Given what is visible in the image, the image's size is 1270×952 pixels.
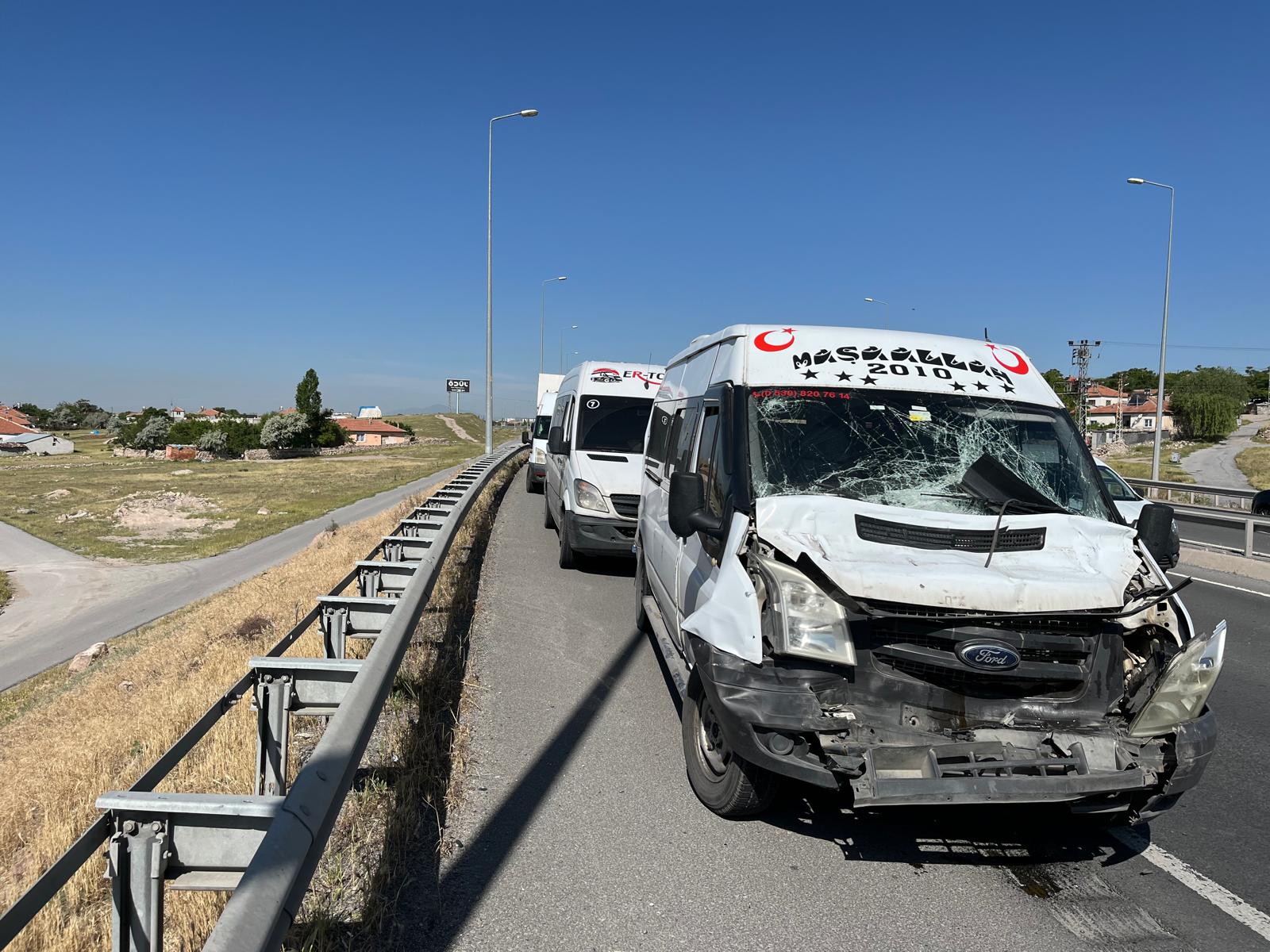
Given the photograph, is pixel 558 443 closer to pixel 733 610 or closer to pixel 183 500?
pixel 733 610

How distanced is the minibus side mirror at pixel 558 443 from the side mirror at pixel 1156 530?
816 centimetres

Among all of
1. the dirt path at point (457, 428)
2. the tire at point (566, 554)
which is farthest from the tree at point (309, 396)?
the tire at point (566, 554)

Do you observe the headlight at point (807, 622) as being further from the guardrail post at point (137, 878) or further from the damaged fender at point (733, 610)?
the guardrail post at point (137, 878)

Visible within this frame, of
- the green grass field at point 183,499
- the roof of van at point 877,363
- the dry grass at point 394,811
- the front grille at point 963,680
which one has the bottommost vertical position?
the green grass field at point 183,499

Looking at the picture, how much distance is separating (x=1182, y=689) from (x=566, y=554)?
25.9ft

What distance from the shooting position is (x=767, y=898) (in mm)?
3473

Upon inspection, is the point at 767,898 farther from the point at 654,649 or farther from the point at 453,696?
the point at 654,649

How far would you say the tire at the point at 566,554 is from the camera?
417 inches

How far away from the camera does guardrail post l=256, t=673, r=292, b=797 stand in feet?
12.3

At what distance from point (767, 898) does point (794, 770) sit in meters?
0.55

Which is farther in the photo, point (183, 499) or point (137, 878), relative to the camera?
point (183, 499)

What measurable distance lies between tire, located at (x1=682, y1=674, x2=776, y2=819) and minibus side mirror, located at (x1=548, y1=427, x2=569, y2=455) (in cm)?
755

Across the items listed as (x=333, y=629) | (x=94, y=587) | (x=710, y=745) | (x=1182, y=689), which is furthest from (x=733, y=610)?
(x=94, y=587)

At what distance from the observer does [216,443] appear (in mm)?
96688
